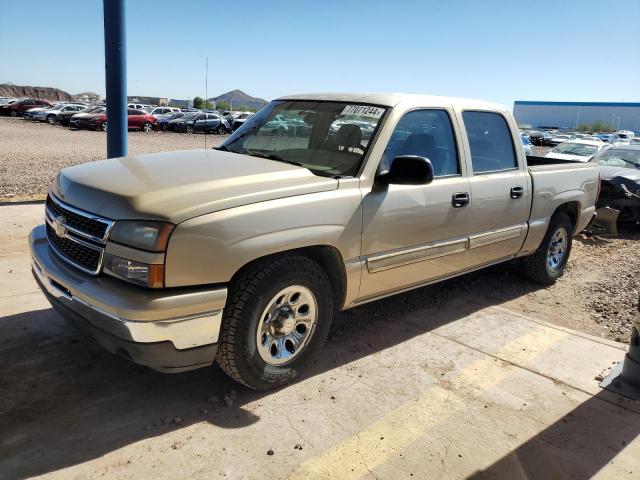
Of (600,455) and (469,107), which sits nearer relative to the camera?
(600,455)

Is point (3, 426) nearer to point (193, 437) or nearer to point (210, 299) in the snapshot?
point (193, 437)

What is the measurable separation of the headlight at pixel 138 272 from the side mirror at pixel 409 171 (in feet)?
5.44

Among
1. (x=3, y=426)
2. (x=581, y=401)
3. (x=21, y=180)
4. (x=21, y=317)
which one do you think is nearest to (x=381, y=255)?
(x=581, y=401)

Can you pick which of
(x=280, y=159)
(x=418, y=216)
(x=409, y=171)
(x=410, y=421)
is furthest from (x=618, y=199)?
(x=410, y=421)

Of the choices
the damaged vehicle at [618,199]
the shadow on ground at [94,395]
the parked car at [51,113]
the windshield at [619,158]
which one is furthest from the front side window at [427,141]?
the parked car at [51,113]

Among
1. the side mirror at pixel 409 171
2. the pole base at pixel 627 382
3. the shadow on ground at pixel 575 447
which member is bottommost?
the shadow on ground at pixel 575 447

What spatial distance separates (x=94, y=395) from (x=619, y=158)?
11691 millimetres

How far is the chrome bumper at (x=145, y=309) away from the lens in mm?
2711

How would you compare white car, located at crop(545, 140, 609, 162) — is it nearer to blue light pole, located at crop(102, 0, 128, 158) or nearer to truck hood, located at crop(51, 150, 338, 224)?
blue light pole, located at crop(102, 0, 128, 158)

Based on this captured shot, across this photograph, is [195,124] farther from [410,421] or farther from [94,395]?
[410,421]

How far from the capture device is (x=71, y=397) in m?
3.23

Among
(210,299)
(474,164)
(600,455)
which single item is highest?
(474,164)

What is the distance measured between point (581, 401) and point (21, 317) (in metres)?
4.19

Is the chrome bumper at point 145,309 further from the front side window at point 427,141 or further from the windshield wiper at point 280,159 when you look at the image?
the front side window at point 427,141
